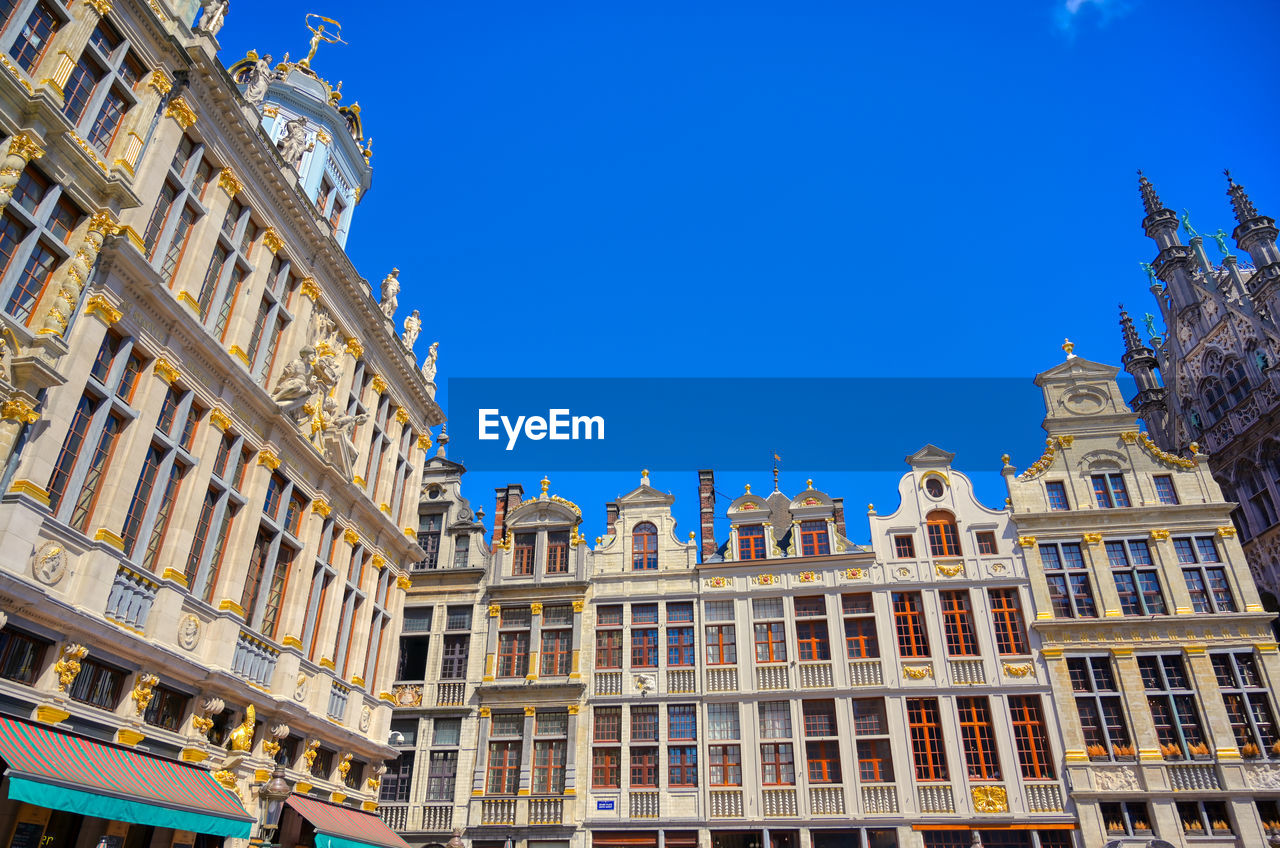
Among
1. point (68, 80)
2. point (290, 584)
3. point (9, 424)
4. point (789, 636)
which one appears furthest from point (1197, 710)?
point (68, 80)

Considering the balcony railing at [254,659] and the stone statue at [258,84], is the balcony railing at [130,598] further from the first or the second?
the stone statue at [258,84]

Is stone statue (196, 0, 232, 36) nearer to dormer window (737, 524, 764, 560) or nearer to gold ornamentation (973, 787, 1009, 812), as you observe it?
dormer window (737, 524, 764, 560)

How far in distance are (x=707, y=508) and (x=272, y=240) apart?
18.8 metres

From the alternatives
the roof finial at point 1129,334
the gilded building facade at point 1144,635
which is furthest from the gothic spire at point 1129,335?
the gilded building facade at point 1144,635

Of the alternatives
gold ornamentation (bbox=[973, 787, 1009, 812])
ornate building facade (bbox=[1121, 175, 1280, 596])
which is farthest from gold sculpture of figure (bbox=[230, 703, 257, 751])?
ornate building facade (bbox=[1121, 175, 1280, 596])

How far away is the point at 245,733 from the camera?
1823cm

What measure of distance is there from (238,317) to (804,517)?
20.0 meters

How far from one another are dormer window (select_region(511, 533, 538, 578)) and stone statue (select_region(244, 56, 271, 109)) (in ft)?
57.1

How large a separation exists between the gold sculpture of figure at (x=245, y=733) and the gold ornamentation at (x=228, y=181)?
11.8 m

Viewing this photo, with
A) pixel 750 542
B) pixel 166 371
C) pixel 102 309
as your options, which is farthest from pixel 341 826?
pixel 750 542

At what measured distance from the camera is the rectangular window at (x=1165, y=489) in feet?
98.9

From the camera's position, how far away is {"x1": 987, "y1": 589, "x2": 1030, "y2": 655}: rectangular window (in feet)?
92.2

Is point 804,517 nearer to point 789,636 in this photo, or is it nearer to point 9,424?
point 789,636

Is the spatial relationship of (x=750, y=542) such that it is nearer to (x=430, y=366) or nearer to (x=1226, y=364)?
(x=430, y=366)
